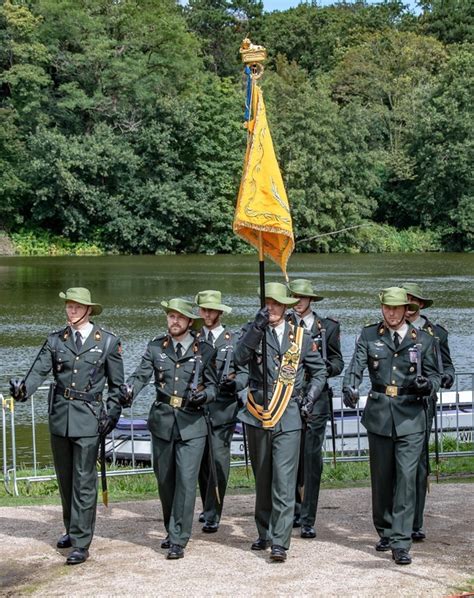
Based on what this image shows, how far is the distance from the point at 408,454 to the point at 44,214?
59.1m

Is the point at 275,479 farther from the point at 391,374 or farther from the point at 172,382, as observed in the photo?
the point at 391,374

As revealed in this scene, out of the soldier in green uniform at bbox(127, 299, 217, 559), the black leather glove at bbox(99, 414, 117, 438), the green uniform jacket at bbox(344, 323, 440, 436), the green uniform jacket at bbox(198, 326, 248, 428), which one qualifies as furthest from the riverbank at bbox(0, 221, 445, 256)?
the black leather glove at bbox(99, 414, 117, 438)

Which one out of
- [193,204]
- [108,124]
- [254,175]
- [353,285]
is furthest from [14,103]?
[254,175]

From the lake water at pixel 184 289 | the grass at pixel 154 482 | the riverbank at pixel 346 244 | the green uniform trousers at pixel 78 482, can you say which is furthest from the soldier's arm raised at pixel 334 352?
the riverbank at pixel 346 244

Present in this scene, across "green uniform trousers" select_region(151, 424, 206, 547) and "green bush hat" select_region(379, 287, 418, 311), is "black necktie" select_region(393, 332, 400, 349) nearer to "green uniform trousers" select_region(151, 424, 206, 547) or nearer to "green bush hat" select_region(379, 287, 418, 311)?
"green bush hat" select_region(379, 287, 418, 311)

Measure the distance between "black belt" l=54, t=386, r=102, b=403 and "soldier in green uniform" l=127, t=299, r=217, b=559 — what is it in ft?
0.98

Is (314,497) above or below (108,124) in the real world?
below

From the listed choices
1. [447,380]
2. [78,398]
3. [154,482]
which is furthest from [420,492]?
[154,482]

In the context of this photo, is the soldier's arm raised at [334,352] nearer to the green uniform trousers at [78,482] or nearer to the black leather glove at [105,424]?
the black leather glove at [105,424]

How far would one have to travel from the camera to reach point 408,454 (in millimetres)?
7586

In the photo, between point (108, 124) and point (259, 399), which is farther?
point (108, 124)

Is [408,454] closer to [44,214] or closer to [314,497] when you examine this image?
[314,497]

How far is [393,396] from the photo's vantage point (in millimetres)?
7711

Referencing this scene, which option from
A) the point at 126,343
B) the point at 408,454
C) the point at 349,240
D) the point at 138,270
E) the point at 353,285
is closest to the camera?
the point at 408,454
